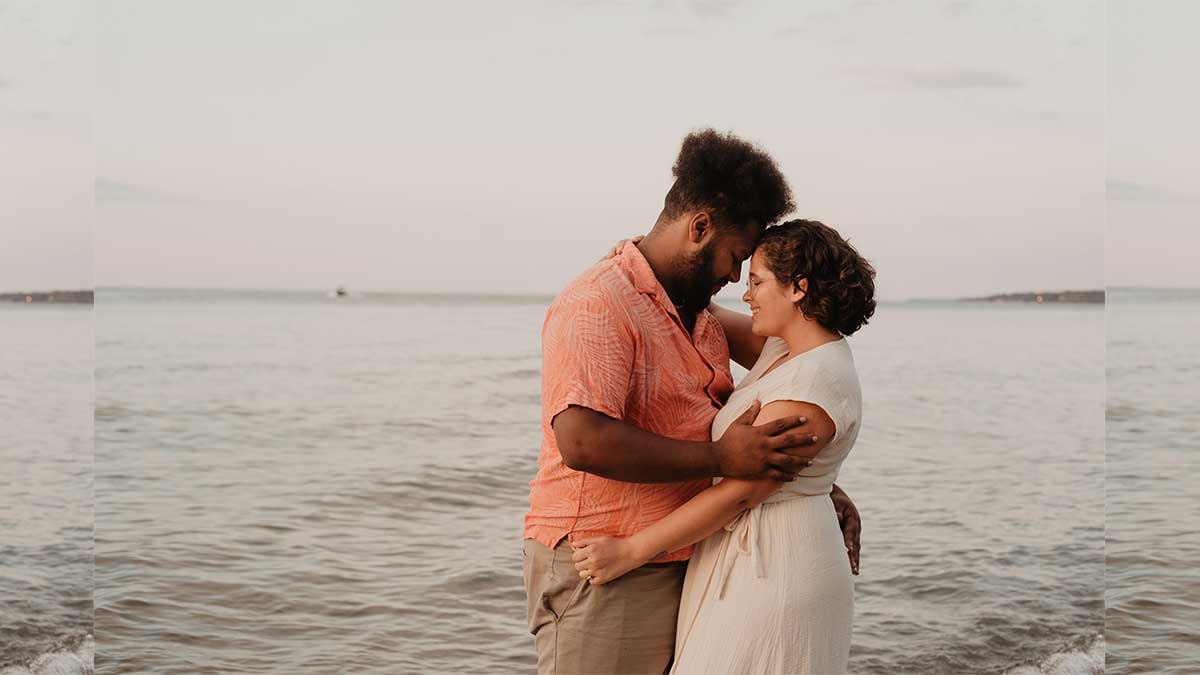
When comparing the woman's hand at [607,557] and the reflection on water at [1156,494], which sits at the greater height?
the woman's hand at [607,557]

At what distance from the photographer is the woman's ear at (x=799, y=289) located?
193cm

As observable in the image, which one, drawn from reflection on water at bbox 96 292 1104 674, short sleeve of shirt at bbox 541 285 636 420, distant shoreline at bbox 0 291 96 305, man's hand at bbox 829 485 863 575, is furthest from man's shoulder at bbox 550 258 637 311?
distant shoreline at bbox 0 291 96 305

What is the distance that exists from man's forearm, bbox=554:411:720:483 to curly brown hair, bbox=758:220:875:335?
332 mm

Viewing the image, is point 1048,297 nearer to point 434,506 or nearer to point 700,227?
point 434,506

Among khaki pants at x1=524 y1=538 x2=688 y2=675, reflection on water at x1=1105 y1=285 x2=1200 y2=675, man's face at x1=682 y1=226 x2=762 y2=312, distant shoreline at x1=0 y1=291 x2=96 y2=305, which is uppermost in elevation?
man's face at x1=682 y1=226 x2=762 y2=312

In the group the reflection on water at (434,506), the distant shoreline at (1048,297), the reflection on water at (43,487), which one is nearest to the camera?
the reflection on water at (43,487)

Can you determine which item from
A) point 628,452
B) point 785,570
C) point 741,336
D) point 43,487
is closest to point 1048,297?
point 43,487

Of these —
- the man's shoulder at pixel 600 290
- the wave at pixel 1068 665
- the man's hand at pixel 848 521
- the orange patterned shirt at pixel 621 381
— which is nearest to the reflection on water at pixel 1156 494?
the wave at pixel 1068 665

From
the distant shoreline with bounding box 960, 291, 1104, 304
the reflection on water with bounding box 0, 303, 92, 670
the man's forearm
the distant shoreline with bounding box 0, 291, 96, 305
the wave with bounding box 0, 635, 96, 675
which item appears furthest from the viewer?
the distant shoreline with bounding box 960, 291, 1104, 304

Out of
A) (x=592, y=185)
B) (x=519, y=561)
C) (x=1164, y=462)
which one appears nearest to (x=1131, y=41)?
(x=1164, y=462)

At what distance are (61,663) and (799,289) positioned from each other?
3903 millimetres

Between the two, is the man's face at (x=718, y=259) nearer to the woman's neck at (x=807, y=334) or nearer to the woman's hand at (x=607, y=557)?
the woman's neck at (x=807, y=334)

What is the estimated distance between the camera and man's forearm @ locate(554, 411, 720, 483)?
5.80ft

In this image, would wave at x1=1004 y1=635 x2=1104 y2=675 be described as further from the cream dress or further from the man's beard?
the man's beard
